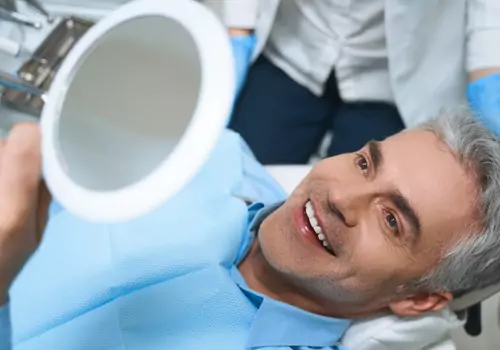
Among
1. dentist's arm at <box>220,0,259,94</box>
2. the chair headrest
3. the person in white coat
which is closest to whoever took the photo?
the chair headrest

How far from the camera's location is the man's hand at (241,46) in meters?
1.53

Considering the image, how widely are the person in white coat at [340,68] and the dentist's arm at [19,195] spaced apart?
2.43 feet

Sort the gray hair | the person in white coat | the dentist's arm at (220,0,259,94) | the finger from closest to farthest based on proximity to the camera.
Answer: the finger → the gray hair → the person in white coat → the dentist's arm at (220,0,259,94)

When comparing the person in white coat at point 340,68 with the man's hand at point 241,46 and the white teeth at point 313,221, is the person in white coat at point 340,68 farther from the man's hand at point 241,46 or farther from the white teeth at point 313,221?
the white teeth at point 313,221

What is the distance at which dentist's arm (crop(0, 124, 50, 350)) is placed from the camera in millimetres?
782

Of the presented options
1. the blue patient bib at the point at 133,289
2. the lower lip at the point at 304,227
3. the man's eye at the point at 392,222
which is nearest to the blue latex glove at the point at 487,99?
the man's eye at the point at 392,222

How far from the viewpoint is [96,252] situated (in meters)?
1.07

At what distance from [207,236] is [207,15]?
0.45m

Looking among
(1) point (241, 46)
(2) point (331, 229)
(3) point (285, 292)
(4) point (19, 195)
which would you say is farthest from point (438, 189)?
(1) point (241, 46)

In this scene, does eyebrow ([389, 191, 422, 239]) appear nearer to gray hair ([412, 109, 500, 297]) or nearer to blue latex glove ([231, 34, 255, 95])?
gray hair ([412, 109, 500, 297])

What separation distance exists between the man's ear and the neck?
0.04 metres

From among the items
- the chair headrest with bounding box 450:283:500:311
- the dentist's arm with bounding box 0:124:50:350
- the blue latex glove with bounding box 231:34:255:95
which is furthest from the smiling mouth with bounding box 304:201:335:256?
the blue latex glove with bounding box 231:34:255:95

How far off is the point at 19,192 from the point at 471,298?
73cm

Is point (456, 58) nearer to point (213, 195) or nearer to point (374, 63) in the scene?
point (374, 63)
